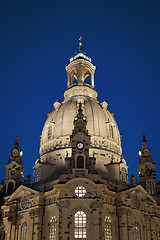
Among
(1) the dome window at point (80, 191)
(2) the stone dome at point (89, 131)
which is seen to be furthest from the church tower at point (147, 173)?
(1) the dome window at point (80, 191)

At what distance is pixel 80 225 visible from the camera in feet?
158

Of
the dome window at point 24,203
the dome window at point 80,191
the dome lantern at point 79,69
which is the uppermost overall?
the dome lantern at point 79,69

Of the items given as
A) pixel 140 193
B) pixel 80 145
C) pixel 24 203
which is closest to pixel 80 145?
pixel 80 145

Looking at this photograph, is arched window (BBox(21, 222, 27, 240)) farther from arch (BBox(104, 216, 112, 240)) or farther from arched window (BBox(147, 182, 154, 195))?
arched window (BBox(147, 182, 154, 195))

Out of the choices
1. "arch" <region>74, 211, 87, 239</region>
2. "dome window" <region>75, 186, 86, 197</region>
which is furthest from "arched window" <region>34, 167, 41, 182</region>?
"arch" <region>74, 211, 87, 239</region>

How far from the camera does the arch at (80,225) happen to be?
47.6m

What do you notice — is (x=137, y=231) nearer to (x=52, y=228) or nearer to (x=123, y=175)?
(x=123, y=175)

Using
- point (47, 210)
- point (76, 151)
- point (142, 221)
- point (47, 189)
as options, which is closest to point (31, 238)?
point (47, 210)

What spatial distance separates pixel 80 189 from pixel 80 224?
5.29 m

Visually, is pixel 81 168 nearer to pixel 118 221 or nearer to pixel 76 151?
pixel 76 151

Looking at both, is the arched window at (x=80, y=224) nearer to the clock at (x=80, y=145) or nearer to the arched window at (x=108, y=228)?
the arched window at (x=108, y=228)

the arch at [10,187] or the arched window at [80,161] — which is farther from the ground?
the arched window at [80,161]

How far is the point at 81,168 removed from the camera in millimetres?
52125

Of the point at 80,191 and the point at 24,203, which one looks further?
the point at 24,203
